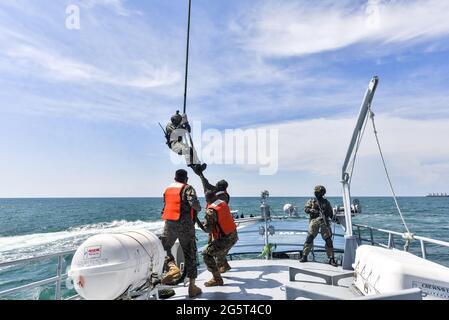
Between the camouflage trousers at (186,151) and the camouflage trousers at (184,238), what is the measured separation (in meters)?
1.25

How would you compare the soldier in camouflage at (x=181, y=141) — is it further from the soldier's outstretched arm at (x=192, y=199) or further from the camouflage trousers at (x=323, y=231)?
the camouflage trousers at (x=323, y=231)

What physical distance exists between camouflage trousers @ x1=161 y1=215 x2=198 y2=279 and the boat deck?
515 millimetres

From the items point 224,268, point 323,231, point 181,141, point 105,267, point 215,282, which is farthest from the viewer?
point 323,231

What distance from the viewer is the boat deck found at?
16.6 feet

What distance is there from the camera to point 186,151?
19.3ft

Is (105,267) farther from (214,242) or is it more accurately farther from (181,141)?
(181,141)

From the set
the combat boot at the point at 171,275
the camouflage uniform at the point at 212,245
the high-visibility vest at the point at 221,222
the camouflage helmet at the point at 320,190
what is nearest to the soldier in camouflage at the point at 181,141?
the high-visibility vest at the point at 221,222

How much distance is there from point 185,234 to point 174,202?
55 cm

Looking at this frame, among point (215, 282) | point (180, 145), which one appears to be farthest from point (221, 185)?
point (215, 282)

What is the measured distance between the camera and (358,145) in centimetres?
701

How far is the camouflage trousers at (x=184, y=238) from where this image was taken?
16.5 feet
